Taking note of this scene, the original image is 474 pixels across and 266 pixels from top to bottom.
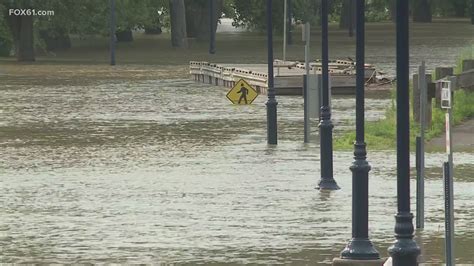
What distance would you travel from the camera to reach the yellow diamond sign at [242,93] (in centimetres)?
3225

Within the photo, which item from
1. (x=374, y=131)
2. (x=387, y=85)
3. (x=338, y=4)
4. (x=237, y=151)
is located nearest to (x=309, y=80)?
(x=237, y=151)

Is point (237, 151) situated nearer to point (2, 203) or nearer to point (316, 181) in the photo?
point (316, 181)

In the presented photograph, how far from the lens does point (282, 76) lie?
42094 millimetres

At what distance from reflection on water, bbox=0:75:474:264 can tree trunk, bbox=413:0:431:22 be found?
79.5 metres

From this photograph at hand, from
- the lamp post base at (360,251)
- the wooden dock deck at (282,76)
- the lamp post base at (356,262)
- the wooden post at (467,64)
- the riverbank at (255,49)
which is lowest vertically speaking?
the riverbank at (255,49)

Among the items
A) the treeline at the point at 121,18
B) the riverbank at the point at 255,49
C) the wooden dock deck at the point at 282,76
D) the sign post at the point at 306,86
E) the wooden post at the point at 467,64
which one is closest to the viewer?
the sign post at the point at 306,86

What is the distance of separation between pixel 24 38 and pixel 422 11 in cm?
5254

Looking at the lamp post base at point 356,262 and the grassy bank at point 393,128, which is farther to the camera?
the grassy bank at point 393,128

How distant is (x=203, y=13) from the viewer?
276ft

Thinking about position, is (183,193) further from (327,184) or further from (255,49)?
(255,49)

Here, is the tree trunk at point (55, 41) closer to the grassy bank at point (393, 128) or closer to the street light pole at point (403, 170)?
the grassy bank at point (393, 128)

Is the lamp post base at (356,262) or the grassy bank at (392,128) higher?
the lamp post base at (356,262)

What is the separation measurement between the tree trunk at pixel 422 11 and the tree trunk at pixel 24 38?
50.2 meters

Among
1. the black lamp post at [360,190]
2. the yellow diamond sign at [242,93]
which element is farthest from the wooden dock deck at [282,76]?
the black lamp post at [360,190]
